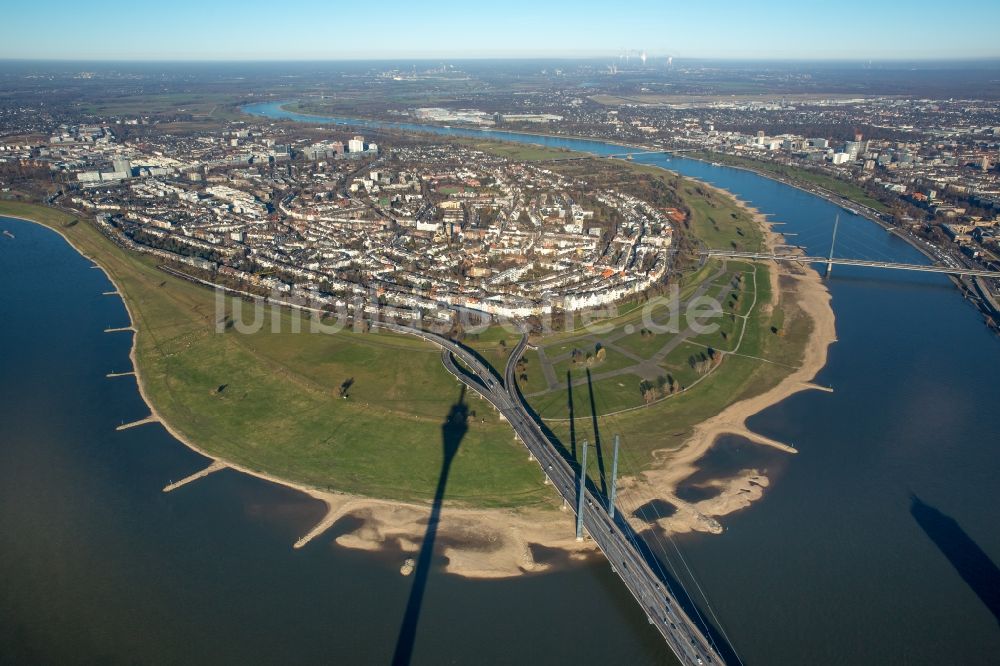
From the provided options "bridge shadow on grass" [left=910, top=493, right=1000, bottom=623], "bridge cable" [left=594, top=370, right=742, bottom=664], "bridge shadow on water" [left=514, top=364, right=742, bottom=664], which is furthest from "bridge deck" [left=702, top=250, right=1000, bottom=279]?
"bridge shadow on water" [left=514, top=364, right=742, bottom=664]

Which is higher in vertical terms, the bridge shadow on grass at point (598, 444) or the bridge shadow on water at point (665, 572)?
the bridge shadow on grass at point (598, 444)

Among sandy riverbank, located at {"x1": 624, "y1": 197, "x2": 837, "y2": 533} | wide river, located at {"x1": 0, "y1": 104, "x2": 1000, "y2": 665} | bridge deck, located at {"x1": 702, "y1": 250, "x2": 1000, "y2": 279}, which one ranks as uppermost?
bridge deck, located at {"x1": 702, "y1": 250, "x2": 1000, "y2": 279}

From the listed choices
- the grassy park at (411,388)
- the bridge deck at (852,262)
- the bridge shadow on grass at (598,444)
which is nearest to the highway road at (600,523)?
the grassy park at (411,388)

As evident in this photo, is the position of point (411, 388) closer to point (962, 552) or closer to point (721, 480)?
point (721, 480)

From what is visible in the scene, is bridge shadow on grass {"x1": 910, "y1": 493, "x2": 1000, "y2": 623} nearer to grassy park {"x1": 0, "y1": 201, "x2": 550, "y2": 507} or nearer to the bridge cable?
the bridge cable

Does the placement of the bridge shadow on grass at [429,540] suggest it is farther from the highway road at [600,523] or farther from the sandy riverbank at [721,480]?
the sandy riverbank at [721,480]

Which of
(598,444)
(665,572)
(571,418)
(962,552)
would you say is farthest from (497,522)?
(962,552)

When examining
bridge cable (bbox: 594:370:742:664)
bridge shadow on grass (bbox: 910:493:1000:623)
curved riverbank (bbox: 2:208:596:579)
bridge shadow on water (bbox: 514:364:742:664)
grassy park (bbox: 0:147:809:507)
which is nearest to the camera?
bridge shadow on water (bbox: 514:364:742:664)
